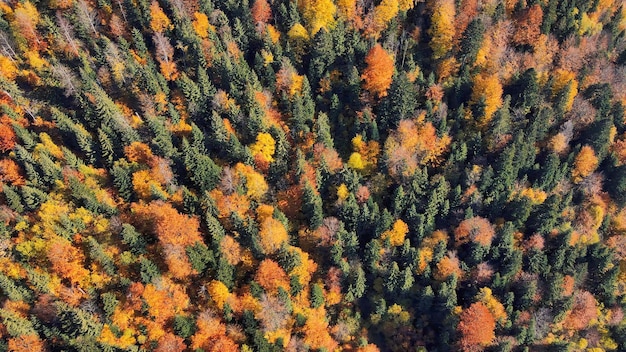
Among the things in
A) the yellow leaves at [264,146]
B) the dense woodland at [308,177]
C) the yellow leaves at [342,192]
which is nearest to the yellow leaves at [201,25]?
the dense woodland at [308,177]

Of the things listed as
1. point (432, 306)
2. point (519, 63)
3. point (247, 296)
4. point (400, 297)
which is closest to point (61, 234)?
point (247, 296)

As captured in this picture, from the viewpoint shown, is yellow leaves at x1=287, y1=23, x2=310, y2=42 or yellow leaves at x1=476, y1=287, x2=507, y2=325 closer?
yellow leaves at x1=476, y1=287, x2=507, y2=325

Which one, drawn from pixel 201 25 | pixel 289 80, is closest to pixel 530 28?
pixel 289 80

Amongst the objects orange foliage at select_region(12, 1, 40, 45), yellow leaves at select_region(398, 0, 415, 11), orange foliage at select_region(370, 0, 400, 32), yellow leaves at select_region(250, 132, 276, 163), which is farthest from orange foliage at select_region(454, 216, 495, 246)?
orange foliage at select_region(12, 1, 40, 45)

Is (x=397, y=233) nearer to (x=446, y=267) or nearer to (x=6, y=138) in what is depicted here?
(x=446, y=267)

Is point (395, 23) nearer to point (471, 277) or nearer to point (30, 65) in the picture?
point (471, 277)

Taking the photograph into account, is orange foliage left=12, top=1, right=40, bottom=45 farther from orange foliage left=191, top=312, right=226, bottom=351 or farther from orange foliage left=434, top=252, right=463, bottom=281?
orange foliage left=434, top=252, right=463, bottom=281

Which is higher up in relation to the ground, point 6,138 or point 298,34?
point 298,34
